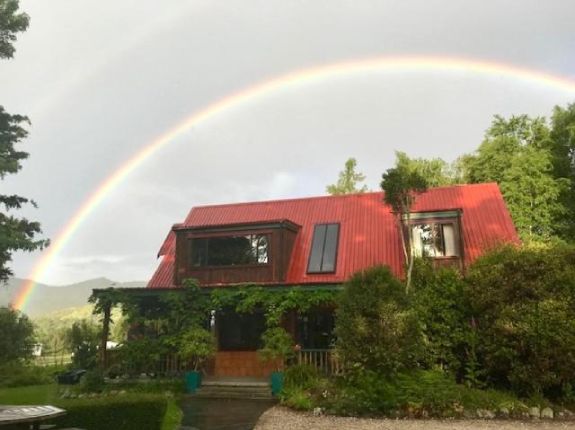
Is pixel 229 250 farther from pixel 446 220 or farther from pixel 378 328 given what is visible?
pixel 378 328

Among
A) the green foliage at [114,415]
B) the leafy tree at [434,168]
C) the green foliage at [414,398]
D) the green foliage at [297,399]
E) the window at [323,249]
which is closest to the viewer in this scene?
the green foliage at [114,415]

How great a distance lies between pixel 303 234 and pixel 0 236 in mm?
12702

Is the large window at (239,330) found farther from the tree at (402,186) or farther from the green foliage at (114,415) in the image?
the green foliage at (114,415)

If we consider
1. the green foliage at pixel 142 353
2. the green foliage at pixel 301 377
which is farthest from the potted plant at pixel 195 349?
the green foliage at pixel 301 377

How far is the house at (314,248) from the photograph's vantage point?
18.9 meters

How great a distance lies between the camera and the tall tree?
2811cm

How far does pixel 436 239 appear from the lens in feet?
62.3

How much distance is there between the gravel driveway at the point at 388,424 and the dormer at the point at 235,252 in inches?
337

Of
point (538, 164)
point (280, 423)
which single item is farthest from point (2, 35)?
point (538, 164)

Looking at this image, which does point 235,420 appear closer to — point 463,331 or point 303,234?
point 463,331

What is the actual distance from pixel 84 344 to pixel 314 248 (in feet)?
41.2

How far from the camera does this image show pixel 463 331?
1418 centimetres

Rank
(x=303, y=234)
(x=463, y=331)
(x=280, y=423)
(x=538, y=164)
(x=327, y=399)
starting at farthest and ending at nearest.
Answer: (x=538, y=164)
(x=303, y=234)
(x=463, y=331)
(x=327, y=399)
(x=280, y=423)

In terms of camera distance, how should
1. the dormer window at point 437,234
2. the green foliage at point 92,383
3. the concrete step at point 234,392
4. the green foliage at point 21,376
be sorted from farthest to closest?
the green foliage at point 21,376, the dormer window at point 437,234, the green foliage at point 92,383, the concrete step at point 234,392
